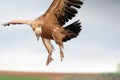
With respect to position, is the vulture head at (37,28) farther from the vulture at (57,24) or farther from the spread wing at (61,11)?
the spread wing at (61,11)

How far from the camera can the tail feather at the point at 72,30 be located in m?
6.11

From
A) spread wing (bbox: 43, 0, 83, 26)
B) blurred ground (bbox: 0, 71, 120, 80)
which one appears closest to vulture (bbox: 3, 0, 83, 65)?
spread wing (bbox: 43, 0, 83, 26)

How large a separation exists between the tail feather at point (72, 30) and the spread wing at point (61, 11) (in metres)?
0.13

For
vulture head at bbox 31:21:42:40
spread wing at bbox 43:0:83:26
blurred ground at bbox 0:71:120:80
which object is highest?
spread wing at bbox 43:0:83:26

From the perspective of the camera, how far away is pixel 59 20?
19.9ft

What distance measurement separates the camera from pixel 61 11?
612 centimetres

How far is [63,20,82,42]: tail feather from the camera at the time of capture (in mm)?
6113

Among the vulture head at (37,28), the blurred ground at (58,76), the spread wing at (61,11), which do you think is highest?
the spread wing at (61,11)

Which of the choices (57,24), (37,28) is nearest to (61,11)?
(57,24)

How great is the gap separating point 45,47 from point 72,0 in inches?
30.5

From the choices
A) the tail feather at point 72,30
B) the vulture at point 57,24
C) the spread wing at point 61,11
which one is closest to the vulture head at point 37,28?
→ the vulture at point 57,24

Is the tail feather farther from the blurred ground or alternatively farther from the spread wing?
the blurred ground

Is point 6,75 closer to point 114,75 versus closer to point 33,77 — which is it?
point 33,77

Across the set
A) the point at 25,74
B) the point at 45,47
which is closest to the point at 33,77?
the point at 25,74
